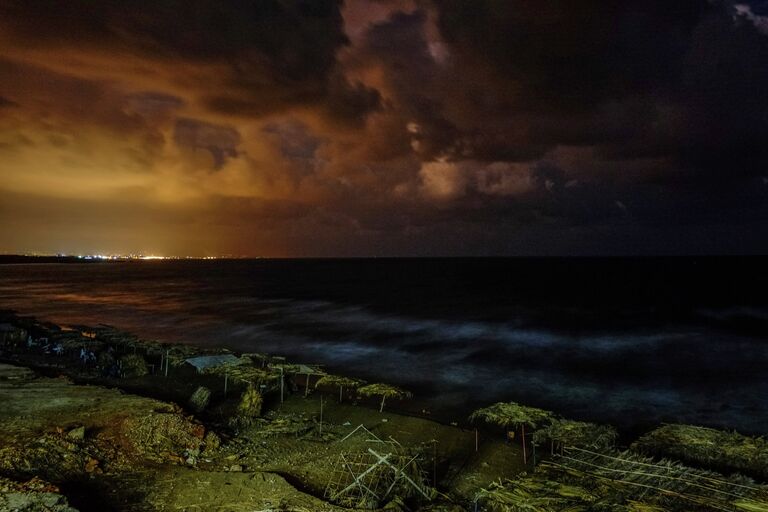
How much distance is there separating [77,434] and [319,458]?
6251 mm

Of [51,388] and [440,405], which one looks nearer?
[51,388]

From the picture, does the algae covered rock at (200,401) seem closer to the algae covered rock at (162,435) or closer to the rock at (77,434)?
the algae covered rock at (162,435)

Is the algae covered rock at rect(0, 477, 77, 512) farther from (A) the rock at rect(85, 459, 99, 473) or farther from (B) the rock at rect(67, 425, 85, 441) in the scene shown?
(B) the rock at rect(67, 425, 85, 441)

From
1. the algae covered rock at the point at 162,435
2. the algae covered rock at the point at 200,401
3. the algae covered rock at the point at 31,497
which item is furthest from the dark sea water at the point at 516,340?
the algae covered rock at the point at 31,497

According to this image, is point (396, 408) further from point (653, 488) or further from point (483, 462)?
point (653, 488)

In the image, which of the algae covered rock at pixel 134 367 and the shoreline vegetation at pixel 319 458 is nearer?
the shoreline vegetation at pixel 319 458

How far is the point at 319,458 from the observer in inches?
495

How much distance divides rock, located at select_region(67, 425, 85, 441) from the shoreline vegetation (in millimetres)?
27

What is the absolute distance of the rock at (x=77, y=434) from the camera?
11.3m

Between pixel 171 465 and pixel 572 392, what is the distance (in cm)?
1980

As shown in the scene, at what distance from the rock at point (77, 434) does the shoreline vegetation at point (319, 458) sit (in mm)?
27

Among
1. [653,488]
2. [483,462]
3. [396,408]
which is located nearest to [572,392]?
[396,408]

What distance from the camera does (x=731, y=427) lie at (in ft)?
62.2

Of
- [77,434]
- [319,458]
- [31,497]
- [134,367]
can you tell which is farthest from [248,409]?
[134,367]
